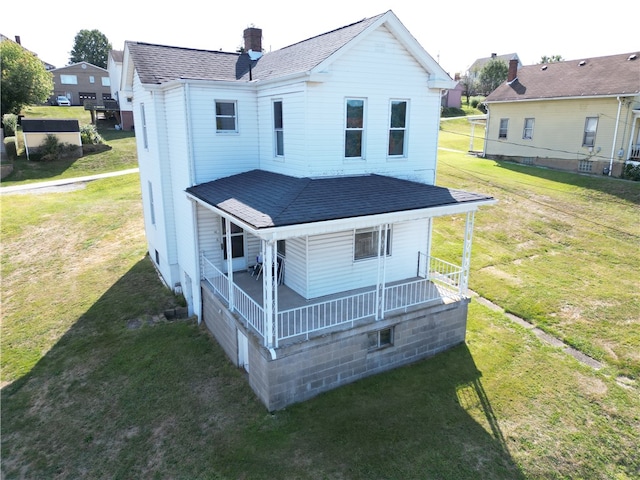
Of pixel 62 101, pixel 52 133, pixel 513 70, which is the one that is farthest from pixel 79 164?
pixel 513 70

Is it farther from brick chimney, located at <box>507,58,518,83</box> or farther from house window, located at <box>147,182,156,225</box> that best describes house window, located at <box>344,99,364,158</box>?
brick chimney, located at <box>507,58,518,83</box>

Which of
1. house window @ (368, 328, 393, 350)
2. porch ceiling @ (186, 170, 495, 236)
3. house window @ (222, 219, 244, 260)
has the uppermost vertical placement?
porch ceiling @ (186, 170, 495, 236)

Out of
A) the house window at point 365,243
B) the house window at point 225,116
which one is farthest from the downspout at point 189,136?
the house window at point 365,243

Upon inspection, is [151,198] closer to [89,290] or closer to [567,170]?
[89,290]

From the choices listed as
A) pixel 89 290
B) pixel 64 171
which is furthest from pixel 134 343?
pixel 64 171

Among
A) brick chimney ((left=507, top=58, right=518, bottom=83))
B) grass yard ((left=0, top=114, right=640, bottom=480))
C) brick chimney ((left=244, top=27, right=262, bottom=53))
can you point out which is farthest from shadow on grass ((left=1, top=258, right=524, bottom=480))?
brick chimney ((left=507, top=58, right=518, bottom=83))

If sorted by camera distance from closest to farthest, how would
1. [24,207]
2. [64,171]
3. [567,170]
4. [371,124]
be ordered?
[371,124]
[24,207]
[567,170]
[64,171]

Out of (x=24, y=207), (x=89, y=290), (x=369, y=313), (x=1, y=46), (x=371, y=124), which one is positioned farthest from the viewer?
(x=1, y=46)
